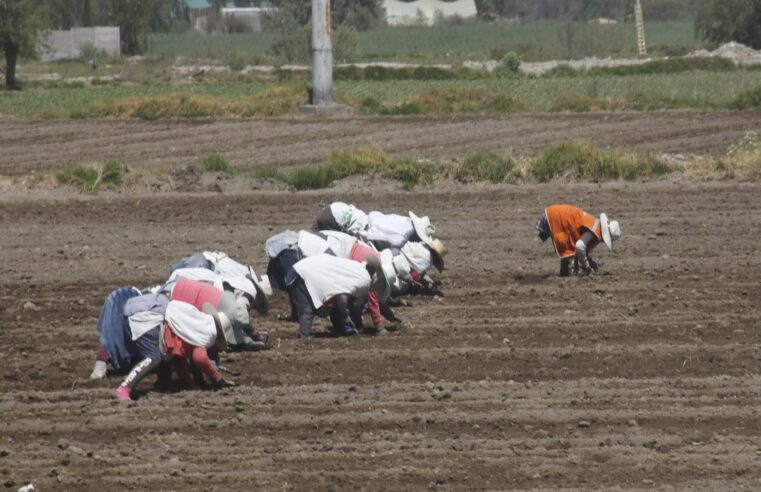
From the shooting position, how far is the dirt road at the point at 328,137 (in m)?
33.6

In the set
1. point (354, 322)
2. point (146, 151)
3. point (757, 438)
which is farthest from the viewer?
point (146, 151)

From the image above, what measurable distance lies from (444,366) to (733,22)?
70.8 m

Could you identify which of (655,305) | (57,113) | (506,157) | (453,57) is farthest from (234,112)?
(453,57)

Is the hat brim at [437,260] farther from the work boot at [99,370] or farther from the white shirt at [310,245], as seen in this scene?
the work boot at [99,370]

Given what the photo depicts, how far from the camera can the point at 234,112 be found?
43594 millimetres

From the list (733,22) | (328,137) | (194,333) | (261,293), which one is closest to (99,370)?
(194,333)

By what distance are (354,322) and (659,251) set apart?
5899 mm

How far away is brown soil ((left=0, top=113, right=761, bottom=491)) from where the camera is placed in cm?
1100

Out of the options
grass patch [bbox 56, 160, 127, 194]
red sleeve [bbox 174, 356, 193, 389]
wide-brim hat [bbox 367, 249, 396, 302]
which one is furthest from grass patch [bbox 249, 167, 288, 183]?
red sleeve [bbox 174, 356, 193, 389]

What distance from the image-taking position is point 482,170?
27141mm

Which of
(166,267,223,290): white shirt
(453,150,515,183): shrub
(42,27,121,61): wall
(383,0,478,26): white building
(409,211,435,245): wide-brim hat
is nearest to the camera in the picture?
(166,267,223,290): white shirt

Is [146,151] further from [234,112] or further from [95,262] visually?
[95,262]

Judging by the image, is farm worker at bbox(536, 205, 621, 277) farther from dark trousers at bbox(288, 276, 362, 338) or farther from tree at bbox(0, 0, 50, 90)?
tree at bbox(0, 0, 50, 90)

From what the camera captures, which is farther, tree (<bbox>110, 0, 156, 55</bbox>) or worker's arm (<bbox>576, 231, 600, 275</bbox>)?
tree (<bbox>110, 0, 156, 55</bbox>)
